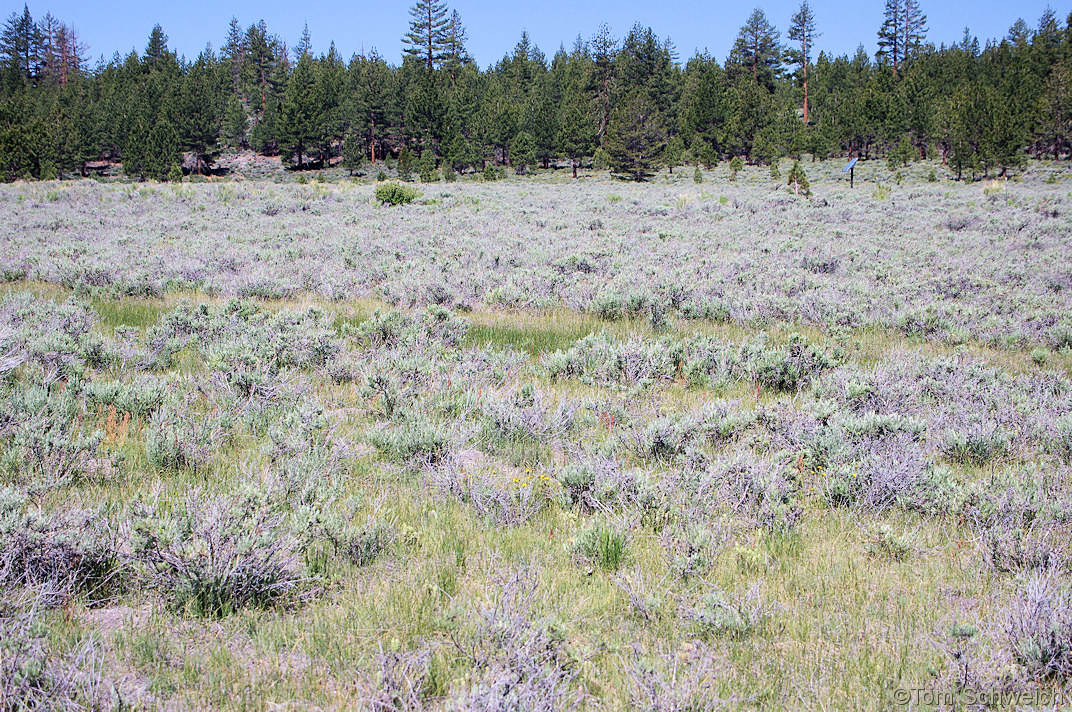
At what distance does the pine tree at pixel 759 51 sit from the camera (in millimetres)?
84062

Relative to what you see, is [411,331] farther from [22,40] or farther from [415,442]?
[22,40]

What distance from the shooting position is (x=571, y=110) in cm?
6053

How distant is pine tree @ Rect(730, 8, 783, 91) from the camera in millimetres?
84062

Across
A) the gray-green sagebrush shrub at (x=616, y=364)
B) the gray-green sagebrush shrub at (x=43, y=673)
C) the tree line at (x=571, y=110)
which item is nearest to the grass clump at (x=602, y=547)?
the gray-green sagebrush shrub at (x=43, y=673)

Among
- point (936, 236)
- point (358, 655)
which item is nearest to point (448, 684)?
point (358, 655)

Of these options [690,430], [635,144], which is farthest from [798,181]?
[690,430]

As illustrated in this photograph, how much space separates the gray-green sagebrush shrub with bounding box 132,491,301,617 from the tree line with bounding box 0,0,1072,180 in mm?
51302

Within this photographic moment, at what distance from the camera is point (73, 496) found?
352 centimetres

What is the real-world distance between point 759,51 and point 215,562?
96205mm

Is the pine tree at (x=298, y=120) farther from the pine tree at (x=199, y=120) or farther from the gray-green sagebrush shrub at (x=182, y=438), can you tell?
the gray-green sagebrush shrub at (x=182, y=438)

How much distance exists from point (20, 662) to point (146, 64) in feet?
340

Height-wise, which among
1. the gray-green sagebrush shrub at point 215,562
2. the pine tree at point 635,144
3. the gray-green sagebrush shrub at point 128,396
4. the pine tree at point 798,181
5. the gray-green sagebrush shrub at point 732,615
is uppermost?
the pine tree at point 635,144

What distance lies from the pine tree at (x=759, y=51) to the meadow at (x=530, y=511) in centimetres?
8516

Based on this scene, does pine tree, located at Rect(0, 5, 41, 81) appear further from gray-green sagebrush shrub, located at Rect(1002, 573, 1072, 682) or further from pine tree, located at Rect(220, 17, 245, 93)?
gray-green sagebrush shrub, located at Rect(1002, 573, 1072, 682)
